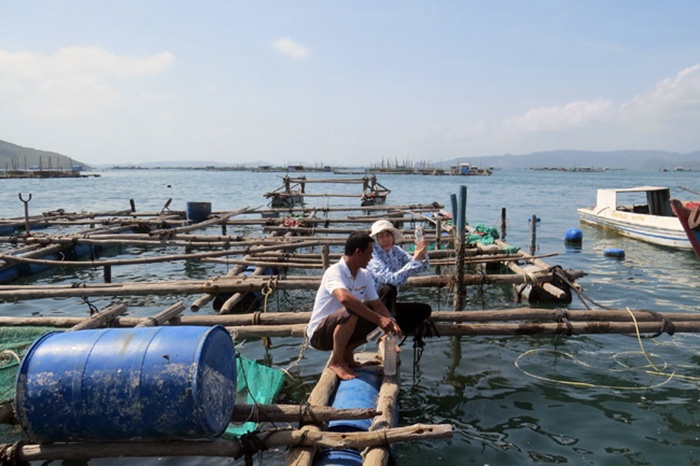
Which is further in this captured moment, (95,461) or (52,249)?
(52,249)

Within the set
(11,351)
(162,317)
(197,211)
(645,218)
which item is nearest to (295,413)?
(162,317)

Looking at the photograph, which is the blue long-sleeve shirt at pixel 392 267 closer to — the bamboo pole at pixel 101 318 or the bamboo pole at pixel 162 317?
the bamboo pole at pixel 162 317

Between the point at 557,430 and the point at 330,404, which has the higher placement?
the point at 330,404

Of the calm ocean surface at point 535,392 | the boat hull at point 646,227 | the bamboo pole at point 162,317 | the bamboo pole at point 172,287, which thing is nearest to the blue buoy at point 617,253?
the boat hull at point 646,227

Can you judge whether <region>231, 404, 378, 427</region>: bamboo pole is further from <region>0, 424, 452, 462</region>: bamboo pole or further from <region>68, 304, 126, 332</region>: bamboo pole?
<region>68, 304, 126, 332</region>: bamboo pole

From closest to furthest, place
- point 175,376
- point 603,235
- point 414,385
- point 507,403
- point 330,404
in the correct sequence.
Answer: point 175,376 < point 330,404 < point 507,403 < point 414,385 < point 603,235

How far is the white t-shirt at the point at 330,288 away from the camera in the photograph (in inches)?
203

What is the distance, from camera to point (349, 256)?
5.13m

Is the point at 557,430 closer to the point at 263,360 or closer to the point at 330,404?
the point at 330,404

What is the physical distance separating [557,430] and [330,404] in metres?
2.84

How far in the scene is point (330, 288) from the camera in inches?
200

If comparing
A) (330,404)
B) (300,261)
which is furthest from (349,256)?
(300,261)

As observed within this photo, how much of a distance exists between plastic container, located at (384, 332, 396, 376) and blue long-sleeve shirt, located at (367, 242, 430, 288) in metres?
0.95

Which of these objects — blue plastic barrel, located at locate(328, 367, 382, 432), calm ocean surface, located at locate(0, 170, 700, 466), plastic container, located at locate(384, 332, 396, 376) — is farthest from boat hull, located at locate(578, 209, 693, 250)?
blue plastic barrel, located at locate(328, 367, 382, 432)
